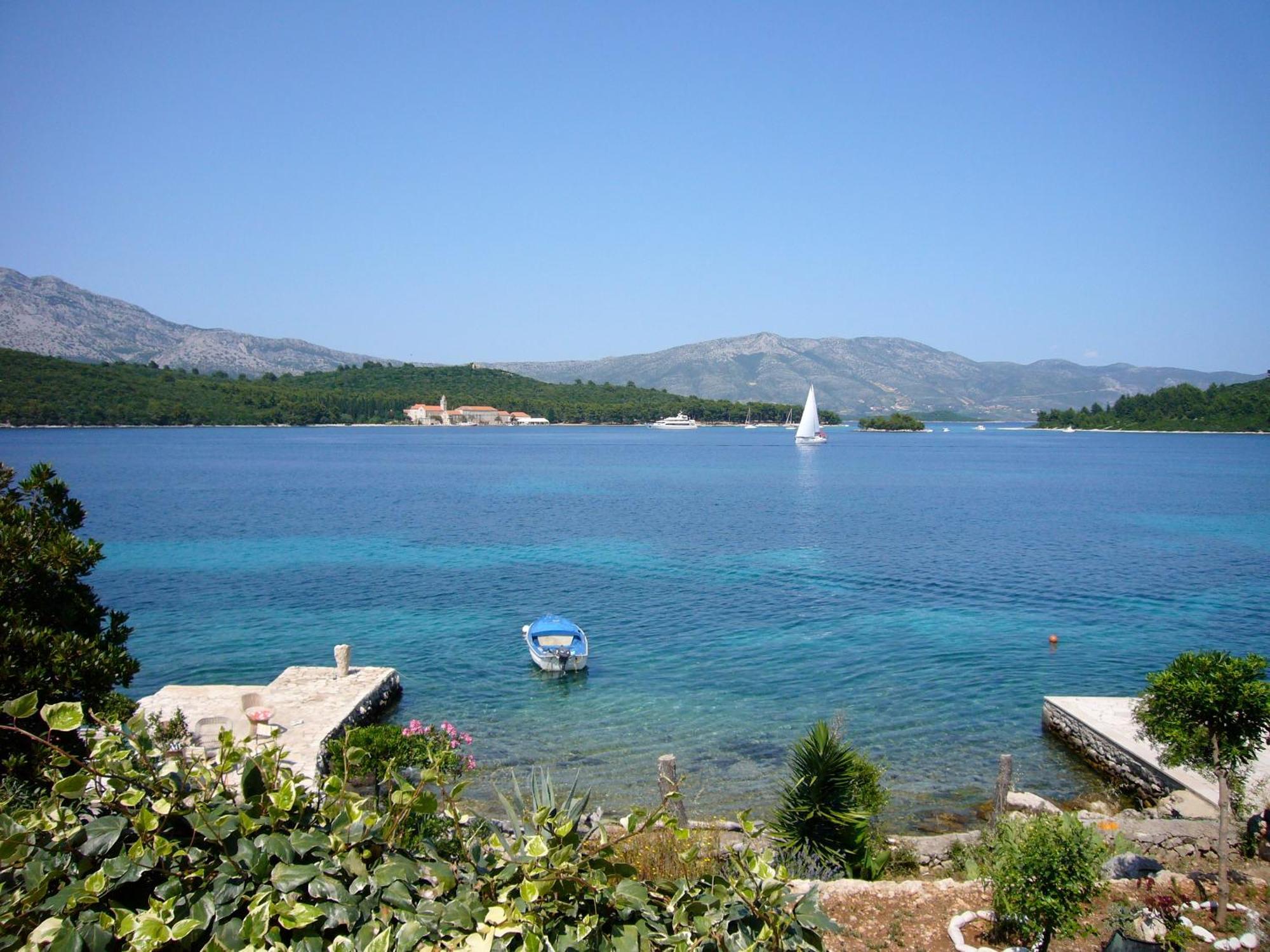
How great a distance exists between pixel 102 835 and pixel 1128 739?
18.1 metres

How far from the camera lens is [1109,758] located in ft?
53.1

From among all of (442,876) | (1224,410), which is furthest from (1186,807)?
(1224,410)

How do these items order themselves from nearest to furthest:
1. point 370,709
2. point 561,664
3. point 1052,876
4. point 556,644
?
1. point 1052,876
2. point 370,709
3. point 561,664
4. point 556,644

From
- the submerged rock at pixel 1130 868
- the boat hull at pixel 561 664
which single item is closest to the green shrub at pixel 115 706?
the submerged rock at pixel 1130 868

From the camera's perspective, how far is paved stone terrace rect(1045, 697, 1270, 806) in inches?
524

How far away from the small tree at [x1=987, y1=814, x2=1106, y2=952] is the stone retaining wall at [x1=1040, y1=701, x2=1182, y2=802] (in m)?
8.77

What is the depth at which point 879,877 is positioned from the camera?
10453 millimetres

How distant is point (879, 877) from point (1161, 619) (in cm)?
2274

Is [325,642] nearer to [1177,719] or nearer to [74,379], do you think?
[1177,719]

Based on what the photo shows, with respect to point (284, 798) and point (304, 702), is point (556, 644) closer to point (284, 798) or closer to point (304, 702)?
point (304, 702)

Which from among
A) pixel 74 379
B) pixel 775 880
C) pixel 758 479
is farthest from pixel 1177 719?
pixel 74 379

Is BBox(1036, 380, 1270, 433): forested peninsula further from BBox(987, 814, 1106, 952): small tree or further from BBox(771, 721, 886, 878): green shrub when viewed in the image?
BBox(987, 814, 1106, 952): small tree

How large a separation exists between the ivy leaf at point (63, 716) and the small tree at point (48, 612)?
16.1 feet

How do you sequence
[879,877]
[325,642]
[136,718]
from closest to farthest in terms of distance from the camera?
[136,718]
[879,877]
[325,642]
